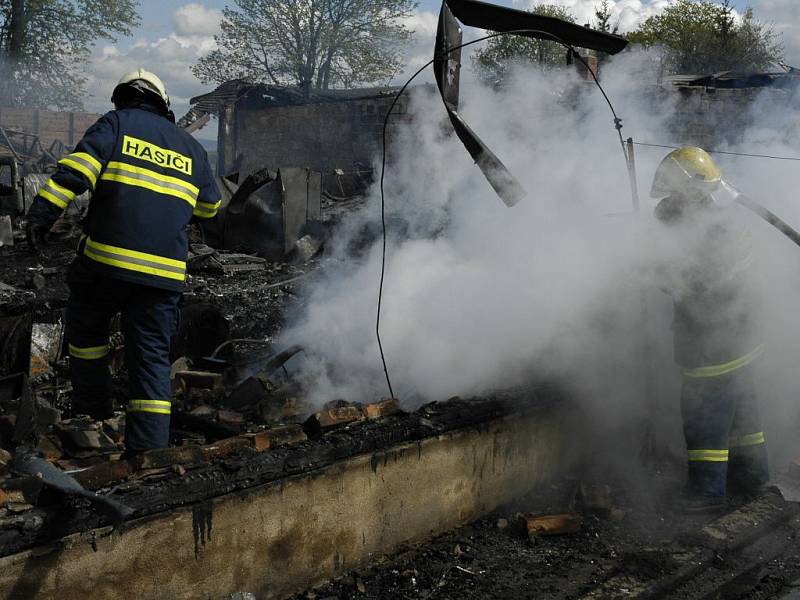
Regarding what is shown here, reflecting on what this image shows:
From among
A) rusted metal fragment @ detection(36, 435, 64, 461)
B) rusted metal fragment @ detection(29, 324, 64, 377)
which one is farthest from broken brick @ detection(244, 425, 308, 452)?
rusted metal fragment @ detection(29, 324, 64, 377)

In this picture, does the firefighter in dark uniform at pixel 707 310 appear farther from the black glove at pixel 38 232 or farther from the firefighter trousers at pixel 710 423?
the black glove at pixel 38 232

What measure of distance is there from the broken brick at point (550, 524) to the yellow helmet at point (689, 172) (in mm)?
1944

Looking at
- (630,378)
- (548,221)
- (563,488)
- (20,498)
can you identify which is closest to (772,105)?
(548,221)

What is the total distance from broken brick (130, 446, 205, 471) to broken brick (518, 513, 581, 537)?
68.9 inches

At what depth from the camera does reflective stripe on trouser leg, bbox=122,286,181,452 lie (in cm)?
350

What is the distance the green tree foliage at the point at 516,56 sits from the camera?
8023 mm

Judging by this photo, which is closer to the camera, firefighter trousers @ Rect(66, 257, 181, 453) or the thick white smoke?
firefighter trousers @ Rect(66, 257, 181, 453)

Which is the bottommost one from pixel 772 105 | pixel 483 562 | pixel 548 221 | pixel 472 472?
pixel 483 562

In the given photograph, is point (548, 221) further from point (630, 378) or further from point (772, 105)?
point (772, 105)

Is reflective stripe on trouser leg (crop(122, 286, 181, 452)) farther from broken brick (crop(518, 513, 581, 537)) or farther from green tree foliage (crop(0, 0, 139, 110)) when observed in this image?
green tree foliage (crop(0, 0, 139, 110))

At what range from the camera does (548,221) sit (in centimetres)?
528

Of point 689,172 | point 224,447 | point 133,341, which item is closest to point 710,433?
point 689,172

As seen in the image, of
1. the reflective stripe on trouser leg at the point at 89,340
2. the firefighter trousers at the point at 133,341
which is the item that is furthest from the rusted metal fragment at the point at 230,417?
the firefighter trousers at the point at 133,341

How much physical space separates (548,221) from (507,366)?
50.7 inches
